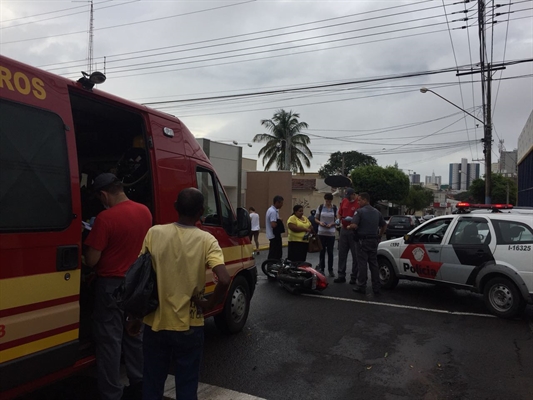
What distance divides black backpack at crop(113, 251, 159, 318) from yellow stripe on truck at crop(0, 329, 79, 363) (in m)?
0.75

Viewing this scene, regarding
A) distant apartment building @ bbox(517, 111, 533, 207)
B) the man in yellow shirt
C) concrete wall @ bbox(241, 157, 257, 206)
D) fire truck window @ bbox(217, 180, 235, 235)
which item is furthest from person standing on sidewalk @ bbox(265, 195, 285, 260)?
distant apartment building @ bbox(517, 111, 533, 207)

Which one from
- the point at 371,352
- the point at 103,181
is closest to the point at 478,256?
the point at 371,352

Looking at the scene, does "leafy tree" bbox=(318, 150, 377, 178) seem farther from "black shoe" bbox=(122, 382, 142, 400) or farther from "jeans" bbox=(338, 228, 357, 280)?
"black shoe" bbox=(122, 382, 142, 400)

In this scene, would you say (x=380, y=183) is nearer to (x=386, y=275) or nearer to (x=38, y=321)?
(x=386, y=275)

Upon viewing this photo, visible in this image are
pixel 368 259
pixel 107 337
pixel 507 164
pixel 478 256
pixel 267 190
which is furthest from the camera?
pixel 507 164

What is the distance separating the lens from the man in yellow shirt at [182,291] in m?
2.69

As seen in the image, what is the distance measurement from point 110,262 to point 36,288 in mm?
636

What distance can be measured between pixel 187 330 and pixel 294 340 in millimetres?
3132

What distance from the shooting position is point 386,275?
8.70 m

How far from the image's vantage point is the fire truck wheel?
5.41 metres

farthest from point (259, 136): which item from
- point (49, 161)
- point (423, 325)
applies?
point (49, 161)

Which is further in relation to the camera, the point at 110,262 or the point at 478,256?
the point at 478,256

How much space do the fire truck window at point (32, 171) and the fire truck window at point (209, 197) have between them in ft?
6.70

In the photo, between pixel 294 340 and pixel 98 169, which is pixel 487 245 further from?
pixel 98 169
